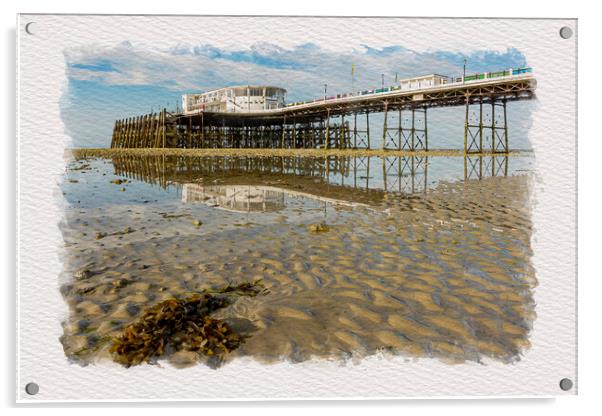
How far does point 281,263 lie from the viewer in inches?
204

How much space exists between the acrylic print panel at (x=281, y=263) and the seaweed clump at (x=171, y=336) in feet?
0.05

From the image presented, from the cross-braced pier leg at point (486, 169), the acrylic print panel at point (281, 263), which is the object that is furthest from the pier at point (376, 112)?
the acrylic print panel at point (281, 263)

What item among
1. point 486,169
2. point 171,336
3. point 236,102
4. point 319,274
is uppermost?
point 236,102

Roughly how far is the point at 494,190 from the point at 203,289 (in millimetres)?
10494

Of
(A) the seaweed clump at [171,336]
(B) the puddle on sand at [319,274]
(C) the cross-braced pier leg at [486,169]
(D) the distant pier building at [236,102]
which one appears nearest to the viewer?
(A) the seaweed clump at [171,336]

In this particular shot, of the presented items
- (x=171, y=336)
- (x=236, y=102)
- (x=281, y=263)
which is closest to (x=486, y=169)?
(x=281, y=263)

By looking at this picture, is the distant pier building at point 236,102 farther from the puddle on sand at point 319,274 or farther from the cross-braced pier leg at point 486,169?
the puddle on sand at point 319,274

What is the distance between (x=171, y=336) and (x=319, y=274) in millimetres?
2114

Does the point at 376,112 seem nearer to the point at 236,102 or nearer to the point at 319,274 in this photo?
the point at 236,102

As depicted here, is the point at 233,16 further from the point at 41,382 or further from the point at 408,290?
the point at 41,382

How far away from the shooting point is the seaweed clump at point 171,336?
2961mm

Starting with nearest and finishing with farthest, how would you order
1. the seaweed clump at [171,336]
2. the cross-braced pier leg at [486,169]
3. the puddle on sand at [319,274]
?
the seaweed clump at [171,336] < the puddle on sand at [319,274] < the cross-braced pier leg at [486,169]

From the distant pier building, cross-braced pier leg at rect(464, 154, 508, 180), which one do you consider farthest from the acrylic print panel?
the distant pier building

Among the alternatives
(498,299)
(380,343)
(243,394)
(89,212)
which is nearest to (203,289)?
(243,394)
